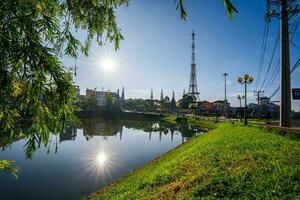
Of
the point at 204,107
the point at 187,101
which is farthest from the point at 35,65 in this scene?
the point at 187,101

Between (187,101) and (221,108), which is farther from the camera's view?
(187,101)

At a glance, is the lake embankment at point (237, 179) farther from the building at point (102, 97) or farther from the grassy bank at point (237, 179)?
the building at point (102, 97)

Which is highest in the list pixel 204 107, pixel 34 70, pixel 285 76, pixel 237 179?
pixel 285 76

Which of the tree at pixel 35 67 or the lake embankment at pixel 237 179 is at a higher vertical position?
the tree at pixel 35 67

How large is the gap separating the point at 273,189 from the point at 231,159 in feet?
12.0

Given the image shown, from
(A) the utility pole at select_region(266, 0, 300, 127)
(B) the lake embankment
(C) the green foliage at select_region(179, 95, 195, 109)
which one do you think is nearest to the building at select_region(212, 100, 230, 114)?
(C) the green foliage at select_region(179, 95, 195, 109)

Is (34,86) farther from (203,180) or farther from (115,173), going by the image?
(115,173)

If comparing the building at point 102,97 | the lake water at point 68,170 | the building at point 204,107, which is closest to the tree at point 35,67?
the lake water at point 68,170

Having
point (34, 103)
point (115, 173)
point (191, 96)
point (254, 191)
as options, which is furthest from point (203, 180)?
point (191, 96)

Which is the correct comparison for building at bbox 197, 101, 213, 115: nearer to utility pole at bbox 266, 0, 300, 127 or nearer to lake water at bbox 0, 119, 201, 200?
lake water at bbox 0, 119, 201, 200

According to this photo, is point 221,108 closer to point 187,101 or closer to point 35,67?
point 187,101

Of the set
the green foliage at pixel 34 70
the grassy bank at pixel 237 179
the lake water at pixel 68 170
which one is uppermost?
→ the green foliage at pixel 34 70

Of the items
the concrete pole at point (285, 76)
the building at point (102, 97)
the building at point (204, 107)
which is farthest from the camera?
the building at point (102, 97)

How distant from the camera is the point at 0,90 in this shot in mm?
3314
